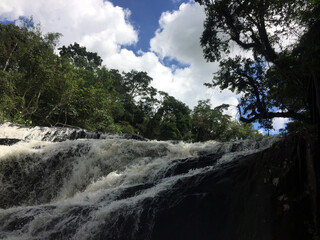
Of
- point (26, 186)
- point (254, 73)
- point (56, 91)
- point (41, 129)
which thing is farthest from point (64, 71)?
point (254, 73)

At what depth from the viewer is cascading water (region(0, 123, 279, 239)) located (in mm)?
3664

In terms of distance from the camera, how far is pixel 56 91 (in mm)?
16969

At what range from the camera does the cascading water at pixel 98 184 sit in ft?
12.0

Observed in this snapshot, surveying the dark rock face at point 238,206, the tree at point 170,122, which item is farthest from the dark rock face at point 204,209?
the tree at point 170,122

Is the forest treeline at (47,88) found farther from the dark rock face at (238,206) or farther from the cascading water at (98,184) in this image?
the dark rock face at (238,206)

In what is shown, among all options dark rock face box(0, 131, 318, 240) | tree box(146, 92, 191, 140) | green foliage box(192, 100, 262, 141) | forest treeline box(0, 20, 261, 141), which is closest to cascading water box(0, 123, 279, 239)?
dark rock face box(0, 131, 318, 240)

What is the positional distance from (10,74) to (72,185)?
12444 millimetres

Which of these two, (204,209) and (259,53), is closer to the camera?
(204,209)

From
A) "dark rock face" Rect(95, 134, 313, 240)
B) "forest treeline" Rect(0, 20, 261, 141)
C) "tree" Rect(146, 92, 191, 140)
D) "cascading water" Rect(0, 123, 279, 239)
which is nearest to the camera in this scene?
"dark rock face" Rect(95, 134, 313, 240)

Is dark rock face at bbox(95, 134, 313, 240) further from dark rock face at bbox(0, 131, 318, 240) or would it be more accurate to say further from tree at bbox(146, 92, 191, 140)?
tree at bbox(146, 92, 191, 140)

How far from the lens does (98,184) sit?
598cm

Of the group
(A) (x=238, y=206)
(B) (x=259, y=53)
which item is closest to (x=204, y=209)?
(A) (x=238, y=206)

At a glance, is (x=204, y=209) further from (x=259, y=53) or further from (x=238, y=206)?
(x=259, y=53)

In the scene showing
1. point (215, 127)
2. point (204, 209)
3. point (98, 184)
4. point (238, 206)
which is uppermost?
point (215, 127)
